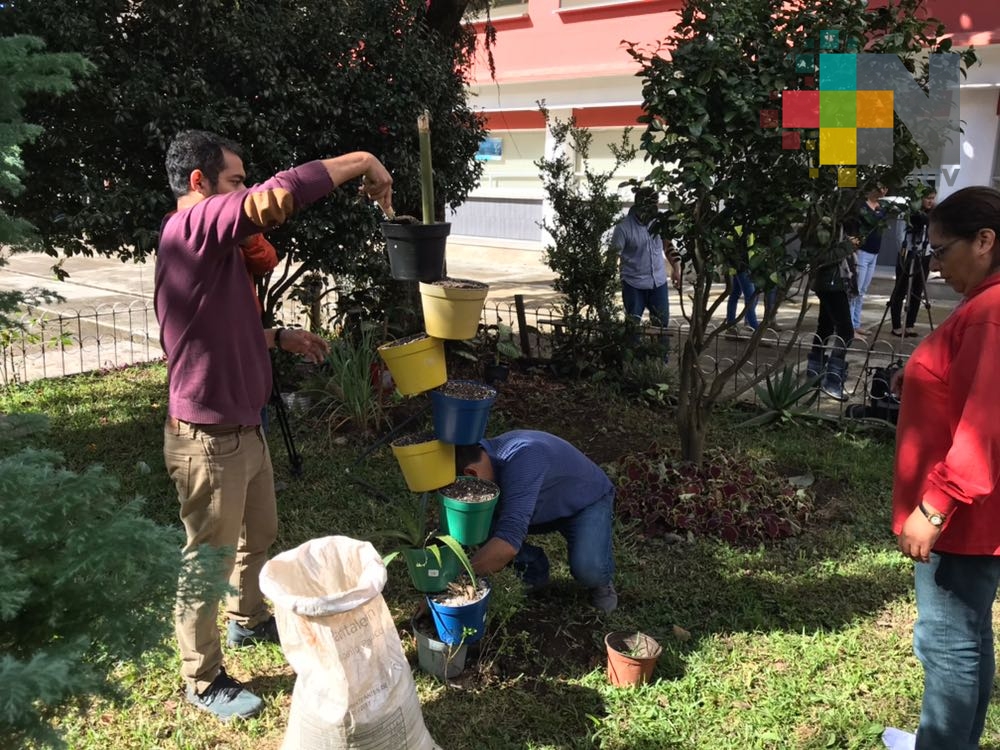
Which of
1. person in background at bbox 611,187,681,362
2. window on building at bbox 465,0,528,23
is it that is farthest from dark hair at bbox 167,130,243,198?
window on building at bbox 465,0,528,23

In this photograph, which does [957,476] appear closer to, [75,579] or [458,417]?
[458,417]

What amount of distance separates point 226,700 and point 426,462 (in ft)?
3.60

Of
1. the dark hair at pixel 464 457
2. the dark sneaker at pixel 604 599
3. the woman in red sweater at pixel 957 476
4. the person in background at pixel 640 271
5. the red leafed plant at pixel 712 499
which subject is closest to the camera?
the woman in red sweater at pixel 957 476

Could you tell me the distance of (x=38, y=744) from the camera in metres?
1.25

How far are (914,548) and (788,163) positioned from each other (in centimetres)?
268

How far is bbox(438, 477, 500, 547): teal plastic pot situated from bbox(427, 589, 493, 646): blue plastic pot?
0.73 ft

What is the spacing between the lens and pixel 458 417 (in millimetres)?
2898

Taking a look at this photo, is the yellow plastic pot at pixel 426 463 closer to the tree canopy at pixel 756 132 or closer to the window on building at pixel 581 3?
the tree canopy at pixel 756 132

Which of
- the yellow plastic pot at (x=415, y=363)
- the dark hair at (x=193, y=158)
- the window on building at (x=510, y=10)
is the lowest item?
the yellow plastic pot at (x=415, y=363)

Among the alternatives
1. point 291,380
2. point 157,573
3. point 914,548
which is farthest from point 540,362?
point 157,573

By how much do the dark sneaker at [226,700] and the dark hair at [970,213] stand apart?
2.68 meters

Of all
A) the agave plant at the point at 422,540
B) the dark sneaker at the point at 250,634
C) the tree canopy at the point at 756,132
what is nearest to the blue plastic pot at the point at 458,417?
the agave plant at the point at 422,540

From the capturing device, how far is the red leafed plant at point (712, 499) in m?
4.32

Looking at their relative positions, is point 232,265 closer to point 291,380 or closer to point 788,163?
point 788,163
